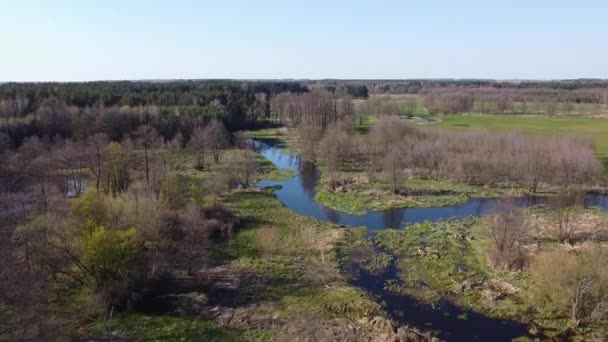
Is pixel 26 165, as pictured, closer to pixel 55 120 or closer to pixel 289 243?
pixel 55 120

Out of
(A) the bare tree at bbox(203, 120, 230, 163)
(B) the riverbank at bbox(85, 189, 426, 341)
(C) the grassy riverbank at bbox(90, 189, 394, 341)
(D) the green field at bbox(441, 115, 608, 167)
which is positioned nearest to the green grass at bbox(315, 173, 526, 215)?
(C) the grassy riverbank at bbox(90, 189, 394, 341)

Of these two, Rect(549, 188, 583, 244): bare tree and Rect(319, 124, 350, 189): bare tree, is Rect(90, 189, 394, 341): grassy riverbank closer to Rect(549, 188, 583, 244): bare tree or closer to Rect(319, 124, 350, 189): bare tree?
Rect(549, 188, 583, 244): bare tree

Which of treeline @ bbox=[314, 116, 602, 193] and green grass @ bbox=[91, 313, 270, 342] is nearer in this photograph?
green grass @ bbox=[91, 313, 270, 342]

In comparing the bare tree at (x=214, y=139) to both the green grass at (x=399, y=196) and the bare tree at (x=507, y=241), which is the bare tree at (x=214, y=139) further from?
the bare tree at (x=507, y=241)

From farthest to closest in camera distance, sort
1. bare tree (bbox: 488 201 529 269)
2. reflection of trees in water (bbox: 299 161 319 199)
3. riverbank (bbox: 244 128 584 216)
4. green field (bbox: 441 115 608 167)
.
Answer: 1. green field (bbox: 441 115 608 167)
2. reflection of trees in water (bbox: 299 161 319 199)
3. riverbank (bbox: 244 128 584 216)
4. bare tree (bbox: 488 201 529 269)

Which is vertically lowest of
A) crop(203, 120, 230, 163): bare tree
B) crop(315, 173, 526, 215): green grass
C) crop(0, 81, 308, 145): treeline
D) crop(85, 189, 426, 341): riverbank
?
crop(85, 189, 426, 341): riverbank

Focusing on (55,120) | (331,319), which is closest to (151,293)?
(331,319)
